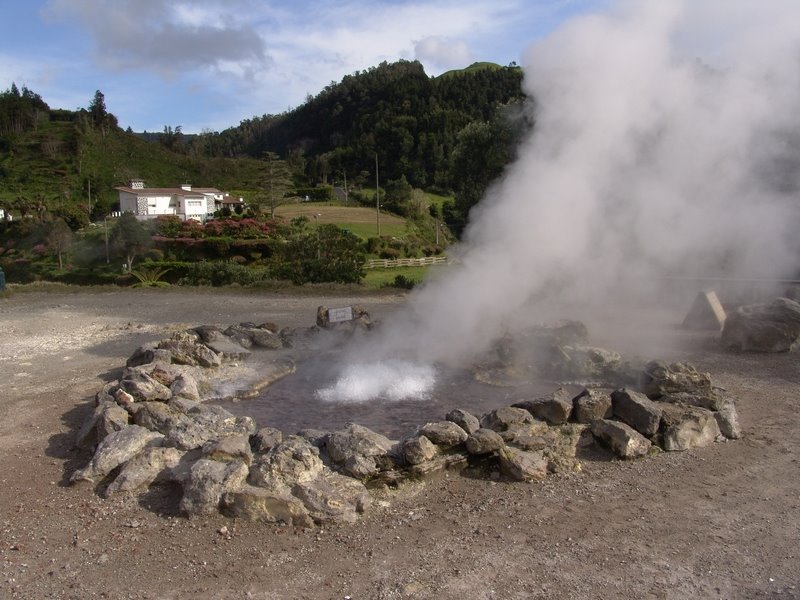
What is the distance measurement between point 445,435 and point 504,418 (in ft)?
2.78

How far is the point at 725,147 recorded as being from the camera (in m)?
9.58

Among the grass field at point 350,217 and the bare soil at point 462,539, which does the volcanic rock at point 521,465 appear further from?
the grass field at point 350,217

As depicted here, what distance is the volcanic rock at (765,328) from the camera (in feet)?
34.2

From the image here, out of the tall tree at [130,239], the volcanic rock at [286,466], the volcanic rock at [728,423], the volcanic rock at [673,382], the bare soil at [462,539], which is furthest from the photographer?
the tall tree at [130,239]

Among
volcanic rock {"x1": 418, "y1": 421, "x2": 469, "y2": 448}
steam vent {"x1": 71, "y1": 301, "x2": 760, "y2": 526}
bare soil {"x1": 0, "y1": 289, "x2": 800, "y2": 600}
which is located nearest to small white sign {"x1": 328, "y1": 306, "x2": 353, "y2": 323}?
steam vent {"x1": 71, "y1": 301, "x2": 760, "y2": 526}

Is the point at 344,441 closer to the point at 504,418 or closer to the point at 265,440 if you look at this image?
Answer: the point at 265,440

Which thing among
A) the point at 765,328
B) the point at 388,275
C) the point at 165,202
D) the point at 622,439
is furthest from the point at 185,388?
the point at 165,202

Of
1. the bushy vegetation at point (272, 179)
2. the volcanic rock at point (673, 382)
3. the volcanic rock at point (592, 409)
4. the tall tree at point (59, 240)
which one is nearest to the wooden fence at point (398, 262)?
the bushy vegetation at point (272, 179)

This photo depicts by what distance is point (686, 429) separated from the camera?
648cm

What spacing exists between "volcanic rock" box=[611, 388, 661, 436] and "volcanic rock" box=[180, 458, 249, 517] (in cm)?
375

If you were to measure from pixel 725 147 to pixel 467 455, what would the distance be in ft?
21.1

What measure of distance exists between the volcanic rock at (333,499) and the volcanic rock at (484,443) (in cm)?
109

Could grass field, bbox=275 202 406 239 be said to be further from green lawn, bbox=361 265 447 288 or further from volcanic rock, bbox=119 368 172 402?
volcanic rock, bbox=119 368 172 402

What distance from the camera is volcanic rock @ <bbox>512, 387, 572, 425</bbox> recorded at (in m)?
6.84
